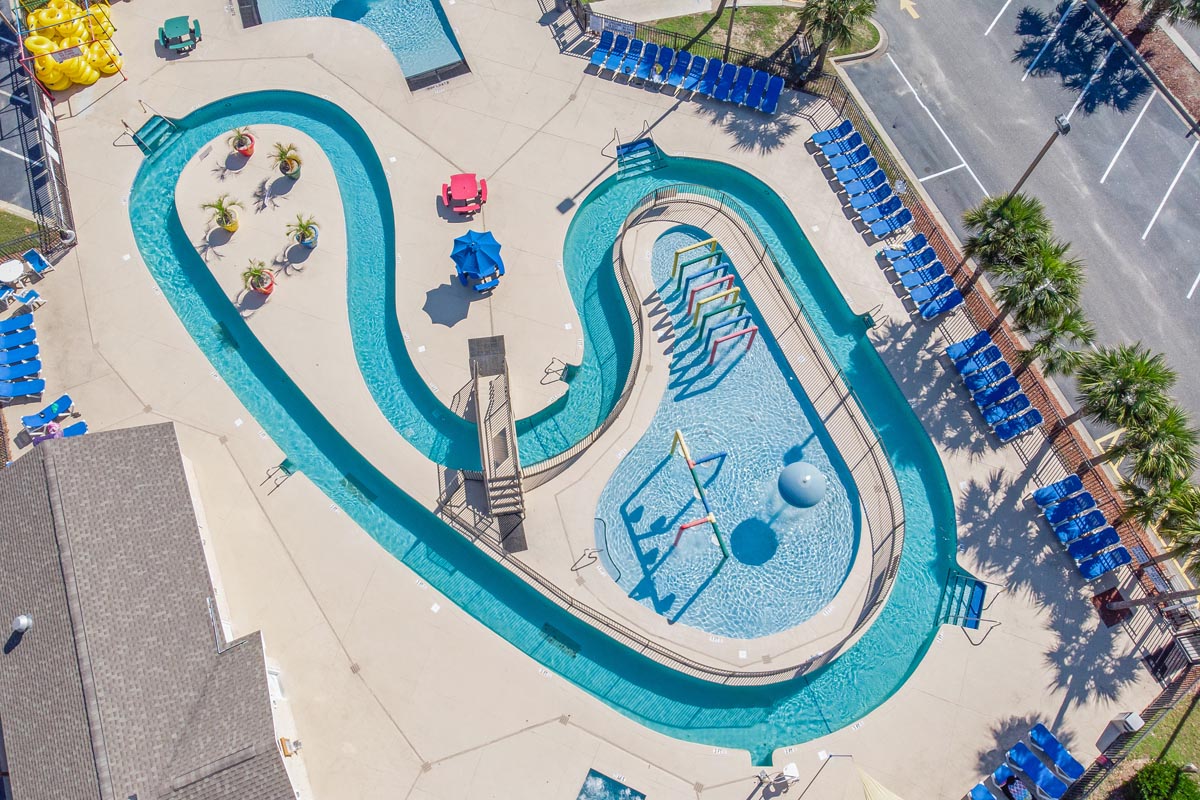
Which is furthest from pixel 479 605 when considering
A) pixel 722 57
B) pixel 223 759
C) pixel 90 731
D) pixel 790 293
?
pixel 722 57

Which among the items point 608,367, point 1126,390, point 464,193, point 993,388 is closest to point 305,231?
point 464,193

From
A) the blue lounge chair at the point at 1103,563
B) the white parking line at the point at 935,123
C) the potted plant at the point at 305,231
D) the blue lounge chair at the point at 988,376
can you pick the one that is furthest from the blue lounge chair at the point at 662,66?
the blue lounge chair at the point at 1103,563

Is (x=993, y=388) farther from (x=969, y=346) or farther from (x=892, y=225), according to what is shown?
(x=892, y=225)

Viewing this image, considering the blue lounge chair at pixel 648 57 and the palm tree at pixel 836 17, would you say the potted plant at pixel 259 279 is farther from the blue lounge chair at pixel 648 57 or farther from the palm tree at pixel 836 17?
the palm tree at pixel 836 17

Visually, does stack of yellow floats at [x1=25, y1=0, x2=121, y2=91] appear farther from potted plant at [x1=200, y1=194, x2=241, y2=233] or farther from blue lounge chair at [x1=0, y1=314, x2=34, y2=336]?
blue lounge chair at [x1=0, y1=314, x2=34, y2=336]

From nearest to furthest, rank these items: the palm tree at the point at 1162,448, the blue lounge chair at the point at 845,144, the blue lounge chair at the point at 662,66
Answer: the palm tree at the point at 1162,448, the blue lounge chair at the point at 845,144, the blue lounge chair at the point at 662,66

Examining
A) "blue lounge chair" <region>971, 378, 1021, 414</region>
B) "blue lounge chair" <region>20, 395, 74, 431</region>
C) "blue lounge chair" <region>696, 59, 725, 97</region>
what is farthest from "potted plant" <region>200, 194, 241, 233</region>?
"blue lounge chair" <region>971, 378, 1021, 414</region>
